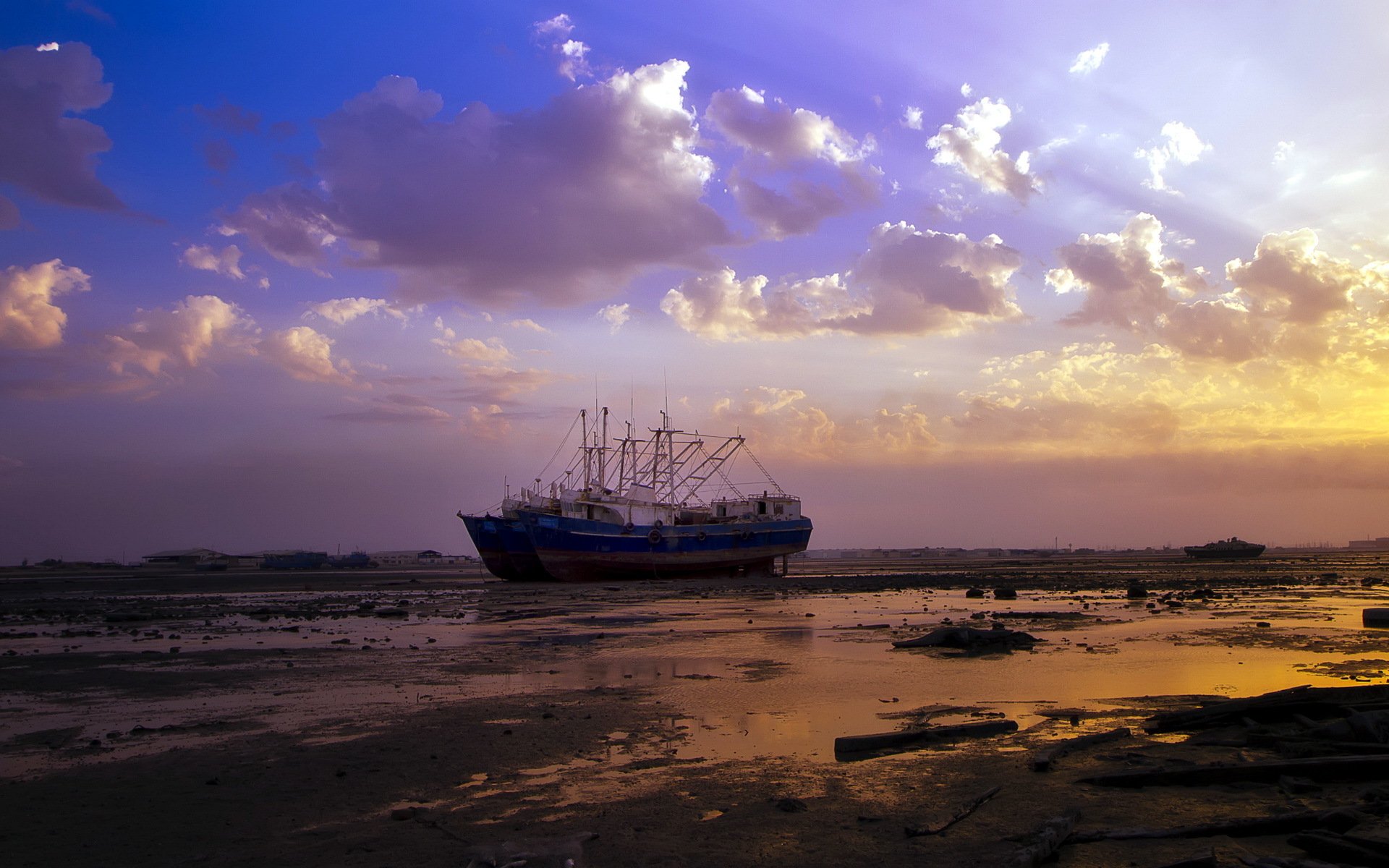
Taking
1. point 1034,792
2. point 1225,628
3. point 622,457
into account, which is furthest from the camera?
point 622,457

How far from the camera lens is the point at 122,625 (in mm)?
27531

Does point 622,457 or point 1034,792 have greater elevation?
→ point 622,457

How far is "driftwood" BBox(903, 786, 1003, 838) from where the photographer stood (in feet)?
21.5

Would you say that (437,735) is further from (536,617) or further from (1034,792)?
(536,617)

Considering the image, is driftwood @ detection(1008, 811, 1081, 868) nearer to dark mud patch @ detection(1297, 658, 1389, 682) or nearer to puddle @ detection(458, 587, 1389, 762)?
puddle @ detection(458, 587, 1389, 762)

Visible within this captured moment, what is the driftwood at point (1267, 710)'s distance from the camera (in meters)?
9.76

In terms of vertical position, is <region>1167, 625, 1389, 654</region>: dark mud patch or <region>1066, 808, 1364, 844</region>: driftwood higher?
<region>1066, 808, 1364, 844</region>: driftwood

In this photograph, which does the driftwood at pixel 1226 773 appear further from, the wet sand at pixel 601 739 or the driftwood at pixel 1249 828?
the driftwood at pixel 1249 828

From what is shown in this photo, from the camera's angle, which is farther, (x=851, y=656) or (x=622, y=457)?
(x=622, y=457)

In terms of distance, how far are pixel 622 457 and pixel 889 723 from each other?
71.9 meters

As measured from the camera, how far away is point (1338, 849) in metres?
5.58

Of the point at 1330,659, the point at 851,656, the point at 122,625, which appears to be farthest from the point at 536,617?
the point at 1330,659

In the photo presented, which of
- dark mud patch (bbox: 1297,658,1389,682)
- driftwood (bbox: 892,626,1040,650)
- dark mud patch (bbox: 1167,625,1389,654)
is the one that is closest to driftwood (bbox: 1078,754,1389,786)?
dark mud patch (bbox: 1297,658,1389,682)

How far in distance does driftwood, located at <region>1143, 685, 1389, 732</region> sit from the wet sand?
0.46m
